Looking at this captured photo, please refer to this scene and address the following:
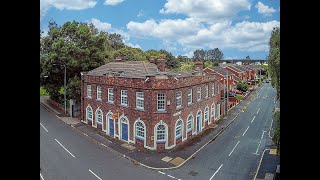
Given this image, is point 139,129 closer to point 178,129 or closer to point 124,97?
point 124,97

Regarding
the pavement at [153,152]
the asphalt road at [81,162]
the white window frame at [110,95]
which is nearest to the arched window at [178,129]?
the pavement at [153,152]

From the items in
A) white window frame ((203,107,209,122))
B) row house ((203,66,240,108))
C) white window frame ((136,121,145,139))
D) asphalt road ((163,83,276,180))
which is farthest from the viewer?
row house ((203,66,240,108))

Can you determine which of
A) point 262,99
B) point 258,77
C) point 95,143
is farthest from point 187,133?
point 258,77

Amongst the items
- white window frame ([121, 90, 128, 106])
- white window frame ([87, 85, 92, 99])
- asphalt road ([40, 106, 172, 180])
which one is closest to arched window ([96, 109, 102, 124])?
white window frame ([87, 85, 92, 99])

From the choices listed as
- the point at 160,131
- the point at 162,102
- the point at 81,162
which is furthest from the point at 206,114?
the point at 81,162

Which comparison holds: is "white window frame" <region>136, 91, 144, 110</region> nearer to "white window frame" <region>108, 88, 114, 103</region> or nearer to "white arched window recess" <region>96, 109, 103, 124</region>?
"white window frame" <region>108, 88, 114, 103</region>
